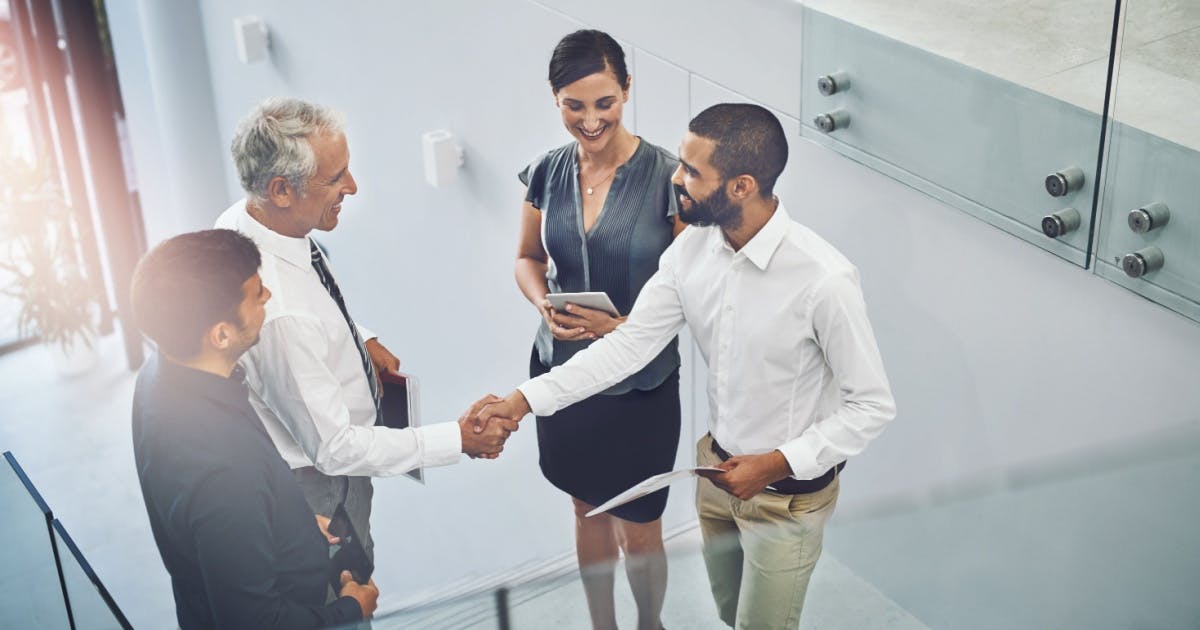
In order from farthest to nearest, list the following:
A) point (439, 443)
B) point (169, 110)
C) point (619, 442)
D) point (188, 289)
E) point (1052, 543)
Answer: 1. point (169, 110)
2. point (619, 442)
3. point (439, 443)
4. point (1052, 543)
5. point (188, 289)

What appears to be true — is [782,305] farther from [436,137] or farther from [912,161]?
[436,137]

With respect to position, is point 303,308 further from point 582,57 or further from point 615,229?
point 582,57

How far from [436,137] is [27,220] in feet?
14.2

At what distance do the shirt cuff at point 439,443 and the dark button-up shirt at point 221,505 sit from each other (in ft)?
2.00

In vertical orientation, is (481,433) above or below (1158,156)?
below

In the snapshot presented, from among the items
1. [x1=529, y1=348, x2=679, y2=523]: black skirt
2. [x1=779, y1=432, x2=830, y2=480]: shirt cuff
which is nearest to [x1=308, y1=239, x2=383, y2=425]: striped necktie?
[x1=529, y1=348, x2=679, y2=523]: black skirt

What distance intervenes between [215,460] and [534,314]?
2.50 m

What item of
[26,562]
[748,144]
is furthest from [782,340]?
[26,562]

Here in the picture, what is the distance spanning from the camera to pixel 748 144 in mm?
2688

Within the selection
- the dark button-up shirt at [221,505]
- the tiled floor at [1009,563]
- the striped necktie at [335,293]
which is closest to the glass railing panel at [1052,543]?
the tiled floor at [1009,563]

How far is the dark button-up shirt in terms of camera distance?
2.37m

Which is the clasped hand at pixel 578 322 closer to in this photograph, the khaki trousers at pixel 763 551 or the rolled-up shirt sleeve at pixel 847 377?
the khaki trousers at pixel 763 551

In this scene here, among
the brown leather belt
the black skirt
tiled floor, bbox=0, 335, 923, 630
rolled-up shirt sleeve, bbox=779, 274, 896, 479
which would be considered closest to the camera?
rolled-up shirt sleeve, bbox=779, 274, 896, 479

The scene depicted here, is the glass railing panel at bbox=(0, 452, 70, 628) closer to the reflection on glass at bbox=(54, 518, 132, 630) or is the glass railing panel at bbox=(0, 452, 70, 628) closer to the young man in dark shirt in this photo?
the reflection on glass at bbox=(54, 518, 132, 630)
